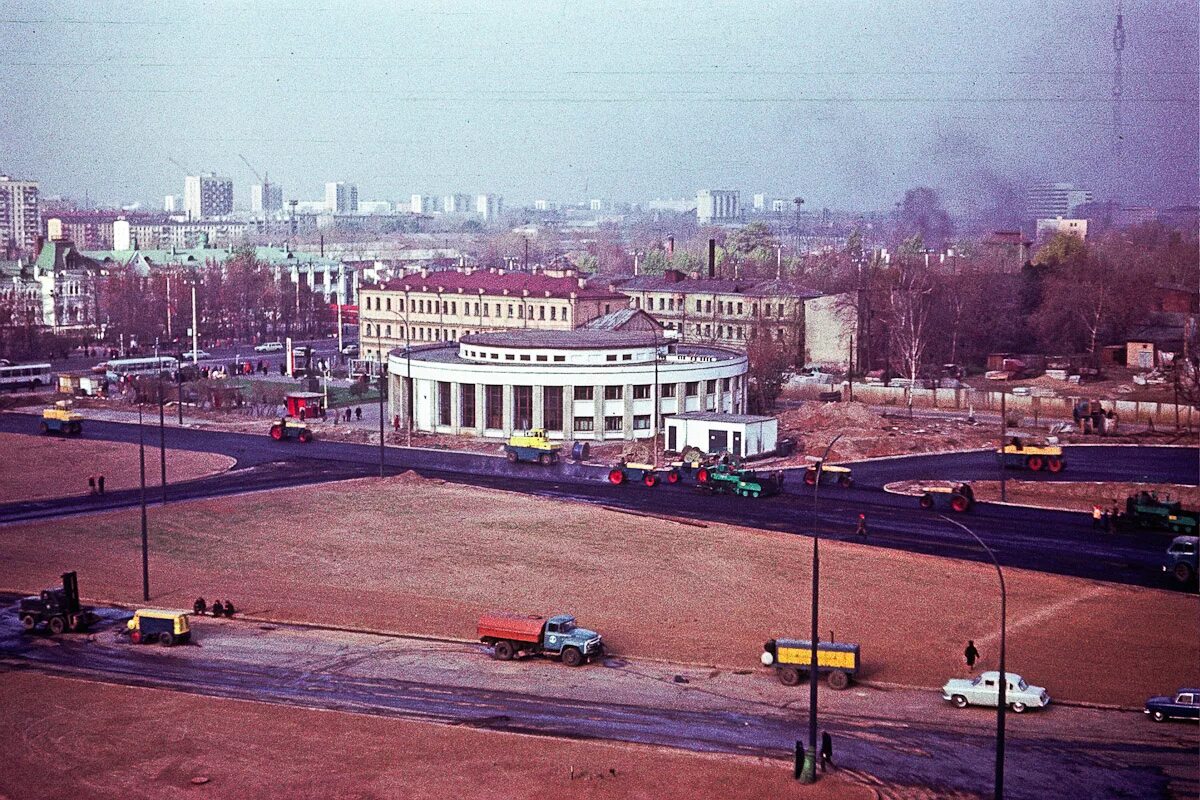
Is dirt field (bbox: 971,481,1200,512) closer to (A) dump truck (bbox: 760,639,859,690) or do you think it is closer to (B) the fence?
(B) the fence

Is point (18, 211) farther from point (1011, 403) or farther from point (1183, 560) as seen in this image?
point (1183, 560)

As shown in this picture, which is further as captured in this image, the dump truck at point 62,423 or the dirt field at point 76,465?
the dump truck at point 62,423

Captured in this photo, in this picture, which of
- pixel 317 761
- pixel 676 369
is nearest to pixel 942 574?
pixel 317 761

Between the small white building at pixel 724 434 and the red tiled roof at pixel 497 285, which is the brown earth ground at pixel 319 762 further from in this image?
the red tiled roof at pixel 497 285

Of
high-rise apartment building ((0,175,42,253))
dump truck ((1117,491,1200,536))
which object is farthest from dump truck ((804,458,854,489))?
high-rise apartment building ((0,175,42,253))

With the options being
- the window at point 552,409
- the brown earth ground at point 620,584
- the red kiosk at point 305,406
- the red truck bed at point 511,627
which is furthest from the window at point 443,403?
the red truck bed at point 511,627

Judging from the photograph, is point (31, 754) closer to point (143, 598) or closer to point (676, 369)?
point (143, 598)
